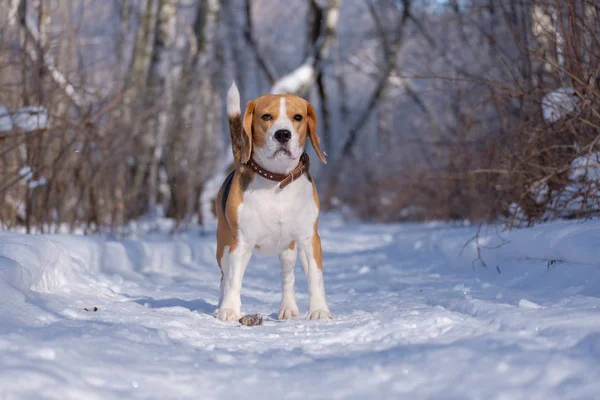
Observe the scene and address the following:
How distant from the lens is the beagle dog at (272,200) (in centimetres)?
405

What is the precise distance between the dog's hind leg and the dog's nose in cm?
74

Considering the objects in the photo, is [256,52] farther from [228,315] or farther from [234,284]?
[228,315]

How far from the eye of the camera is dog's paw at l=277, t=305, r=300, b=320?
4.17 meters

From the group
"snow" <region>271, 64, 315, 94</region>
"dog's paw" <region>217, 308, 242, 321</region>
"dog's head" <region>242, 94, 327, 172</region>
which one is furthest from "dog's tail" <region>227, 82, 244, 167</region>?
"snow" <region>271, 64, 315, 94</region>

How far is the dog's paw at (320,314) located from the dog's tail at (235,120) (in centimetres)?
99

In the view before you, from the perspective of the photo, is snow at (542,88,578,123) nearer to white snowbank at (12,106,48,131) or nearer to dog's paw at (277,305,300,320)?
dog's paw at (277,305,300,320)

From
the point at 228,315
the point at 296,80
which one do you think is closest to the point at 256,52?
the point at 296,80

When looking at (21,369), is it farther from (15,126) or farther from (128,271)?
(128,271)

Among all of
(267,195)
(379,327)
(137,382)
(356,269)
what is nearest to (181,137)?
(356,269)

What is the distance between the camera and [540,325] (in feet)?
9.55

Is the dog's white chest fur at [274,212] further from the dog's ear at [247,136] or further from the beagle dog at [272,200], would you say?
the dog's ear at [247,136]

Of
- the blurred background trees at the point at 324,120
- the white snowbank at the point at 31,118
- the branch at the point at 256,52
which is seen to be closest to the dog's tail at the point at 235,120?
the blurred background trees at the point at 324,120

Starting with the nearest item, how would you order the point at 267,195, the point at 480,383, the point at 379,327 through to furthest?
1. the point at 480,383
2. the point at 379,327
3. the point at 267,195

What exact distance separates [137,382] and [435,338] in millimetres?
1231
